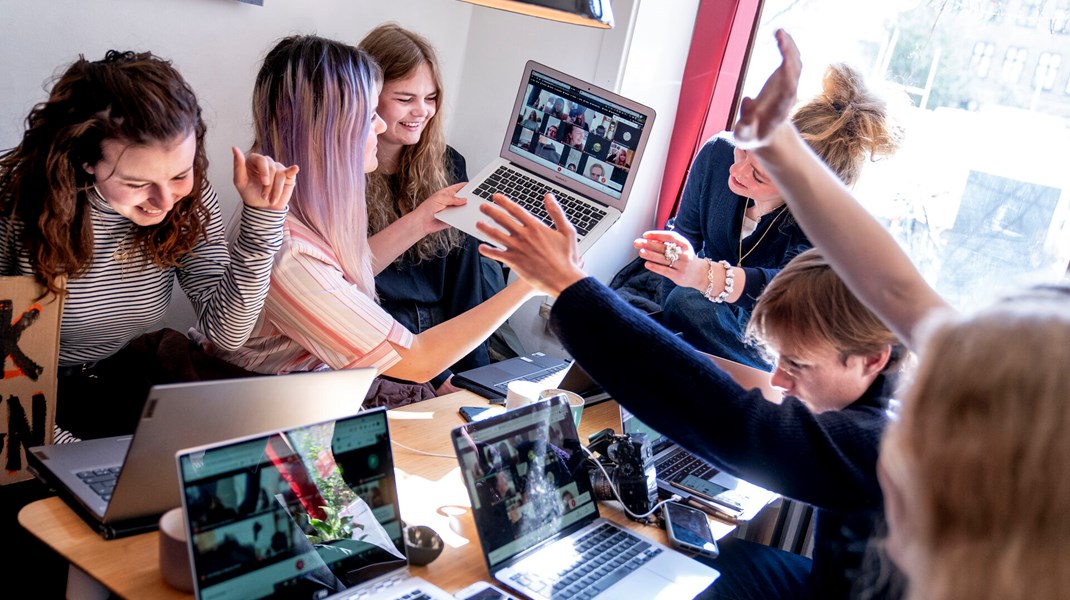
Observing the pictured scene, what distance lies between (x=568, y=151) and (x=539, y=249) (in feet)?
3.59

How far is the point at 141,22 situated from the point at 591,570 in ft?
6.46

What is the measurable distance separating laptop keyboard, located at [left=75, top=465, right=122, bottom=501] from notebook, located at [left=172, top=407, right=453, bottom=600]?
0.30 meters

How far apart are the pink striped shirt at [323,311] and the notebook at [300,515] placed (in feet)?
1.75

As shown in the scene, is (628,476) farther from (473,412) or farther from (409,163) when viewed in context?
(409,163)

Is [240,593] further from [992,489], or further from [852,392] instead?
[852,392]

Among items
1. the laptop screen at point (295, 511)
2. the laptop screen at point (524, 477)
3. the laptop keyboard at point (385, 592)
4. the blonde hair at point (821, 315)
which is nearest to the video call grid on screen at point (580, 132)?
the blonde hair at point (821, 315)

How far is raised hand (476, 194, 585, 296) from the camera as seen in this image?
4.21 ft

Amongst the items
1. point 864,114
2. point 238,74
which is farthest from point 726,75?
point 238,74

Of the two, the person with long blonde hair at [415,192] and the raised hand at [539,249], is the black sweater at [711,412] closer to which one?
the raised hand at [539,249]

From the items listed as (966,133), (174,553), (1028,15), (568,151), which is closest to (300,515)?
(174,553)

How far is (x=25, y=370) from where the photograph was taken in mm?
1458

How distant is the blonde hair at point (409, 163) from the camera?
8.49ft

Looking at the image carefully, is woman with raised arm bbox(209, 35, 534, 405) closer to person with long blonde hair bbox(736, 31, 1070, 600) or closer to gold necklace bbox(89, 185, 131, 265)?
gold necklace bbox(89, 185, 131, 265)

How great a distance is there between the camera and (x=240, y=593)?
43.6 inches
